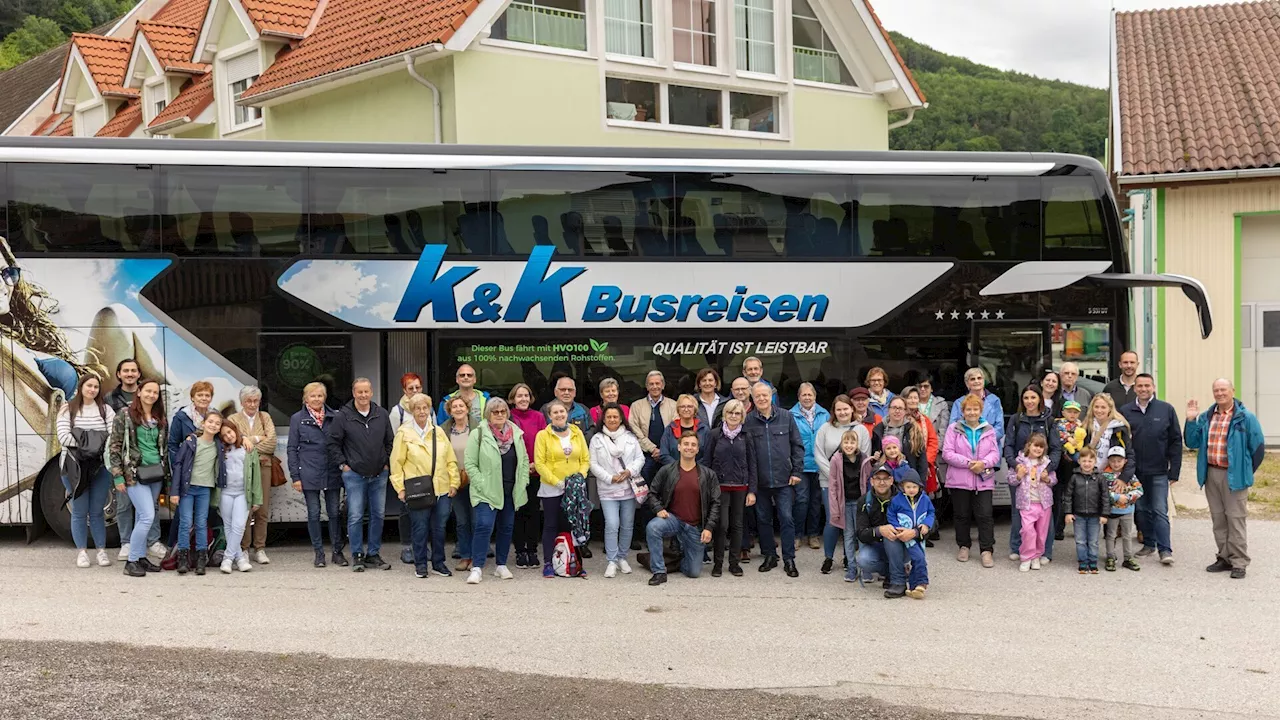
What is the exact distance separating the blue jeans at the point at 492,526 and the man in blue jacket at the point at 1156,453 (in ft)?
18.1

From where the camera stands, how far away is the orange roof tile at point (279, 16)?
1975 centimetres

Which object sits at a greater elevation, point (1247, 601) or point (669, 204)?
point (669, 204)

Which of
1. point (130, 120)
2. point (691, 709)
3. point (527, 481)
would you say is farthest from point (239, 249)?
point (130, 120)

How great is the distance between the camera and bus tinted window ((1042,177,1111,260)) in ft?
37.2

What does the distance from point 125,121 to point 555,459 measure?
1966 cm

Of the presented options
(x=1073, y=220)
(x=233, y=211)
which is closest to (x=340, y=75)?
(x=233, y=211)

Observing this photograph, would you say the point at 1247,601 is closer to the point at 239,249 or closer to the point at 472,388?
the point at 472,388

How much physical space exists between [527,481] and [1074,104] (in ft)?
123

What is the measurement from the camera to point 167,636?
24.5ft

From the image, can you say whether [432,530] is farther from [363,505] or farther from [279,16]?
[279,16]

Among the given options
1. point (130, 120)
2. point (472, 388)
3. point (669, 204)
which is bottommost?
point (472, 388)

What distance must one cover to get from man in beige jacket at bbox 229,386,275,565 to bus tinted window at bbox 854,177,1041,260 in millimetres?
5834

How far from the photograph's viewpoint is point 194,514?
9.55 meters

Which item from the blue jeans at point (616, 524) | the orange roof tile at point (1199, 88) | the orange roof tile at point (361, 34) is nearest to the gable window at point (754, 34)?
the orange roof tile at point (361, 34)
